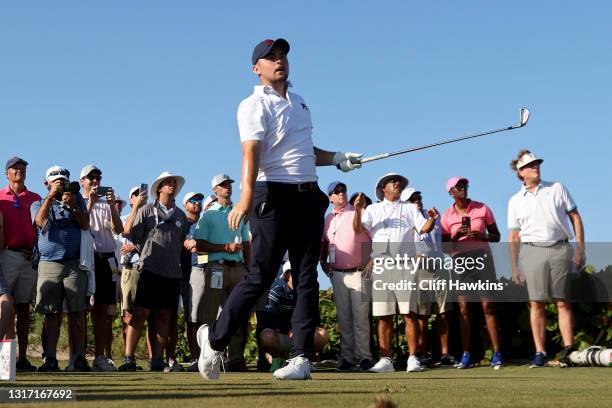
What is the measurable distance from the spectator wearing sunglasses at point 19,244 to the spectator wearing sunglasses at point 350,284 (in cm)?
373

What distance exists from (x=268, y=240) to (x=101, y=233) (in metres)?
6.07

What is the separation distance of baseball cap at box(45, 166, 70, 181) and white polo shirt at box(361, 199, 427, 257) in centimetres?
375

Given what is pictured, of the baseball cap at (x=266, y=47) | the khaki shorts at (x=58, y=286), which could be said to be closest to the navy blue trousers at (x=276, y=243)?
the baseball cap at (x=266, y=47)

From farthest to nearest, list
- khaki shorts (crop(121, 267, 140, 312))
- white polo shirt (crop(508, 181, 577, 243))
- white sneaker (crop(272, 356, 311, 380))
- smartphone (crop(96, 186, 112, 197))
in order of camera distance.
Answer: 1. khaki shorts (crop(121, 267, 140, 312))
2. smartphone (crop(96, 186, 112, 197))
3. white polo shirt (crop(508, 181, 577, 243))
4. white sneaker (crop(272, 356, 311, 380))

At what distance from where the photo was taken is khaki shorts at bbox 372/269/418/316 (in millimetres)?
11867

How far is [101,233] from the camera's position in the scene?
12125 mm

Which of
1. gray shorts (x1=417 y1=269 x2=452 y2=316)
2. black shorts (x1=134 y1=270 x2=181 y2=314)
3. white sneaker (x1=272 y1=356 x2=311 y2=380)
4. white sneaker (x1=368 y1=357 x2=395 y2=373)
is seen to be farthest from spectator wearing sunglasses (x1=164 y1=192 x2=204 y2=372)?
white sneaker (x1=272 y1=356 x2=311 y2=380)

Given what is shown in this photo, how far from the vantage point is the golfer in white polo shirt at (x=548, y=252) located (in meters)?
11.3

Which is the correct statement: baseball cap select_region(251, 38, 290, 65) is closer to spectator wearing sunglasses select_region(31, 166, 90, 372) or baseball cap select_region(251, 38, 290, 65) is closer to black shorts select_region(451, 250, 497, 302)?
spectator wearing sunglasses select_region(31, 166, 90, 372)

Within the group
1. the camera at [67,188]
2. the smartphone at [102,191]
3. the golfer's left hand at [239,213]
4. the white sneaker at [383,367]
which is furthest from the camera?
the smartphone at [102,191]

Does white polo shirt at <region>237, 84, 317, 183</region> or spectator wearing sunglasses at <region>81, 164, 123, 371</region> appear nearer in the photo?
white polo shirt at <region>237, 84, 317, 183</region>

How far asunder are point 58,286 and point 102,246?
115 centimetres

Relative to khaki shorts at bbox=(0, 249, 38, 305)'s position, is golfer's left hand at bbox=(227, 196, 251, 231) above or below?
above

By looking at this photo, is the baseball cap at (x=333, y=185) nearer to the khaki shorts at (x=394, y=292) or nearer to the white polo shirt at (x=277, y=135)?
the khaki shorts at (x=394, y=292)
